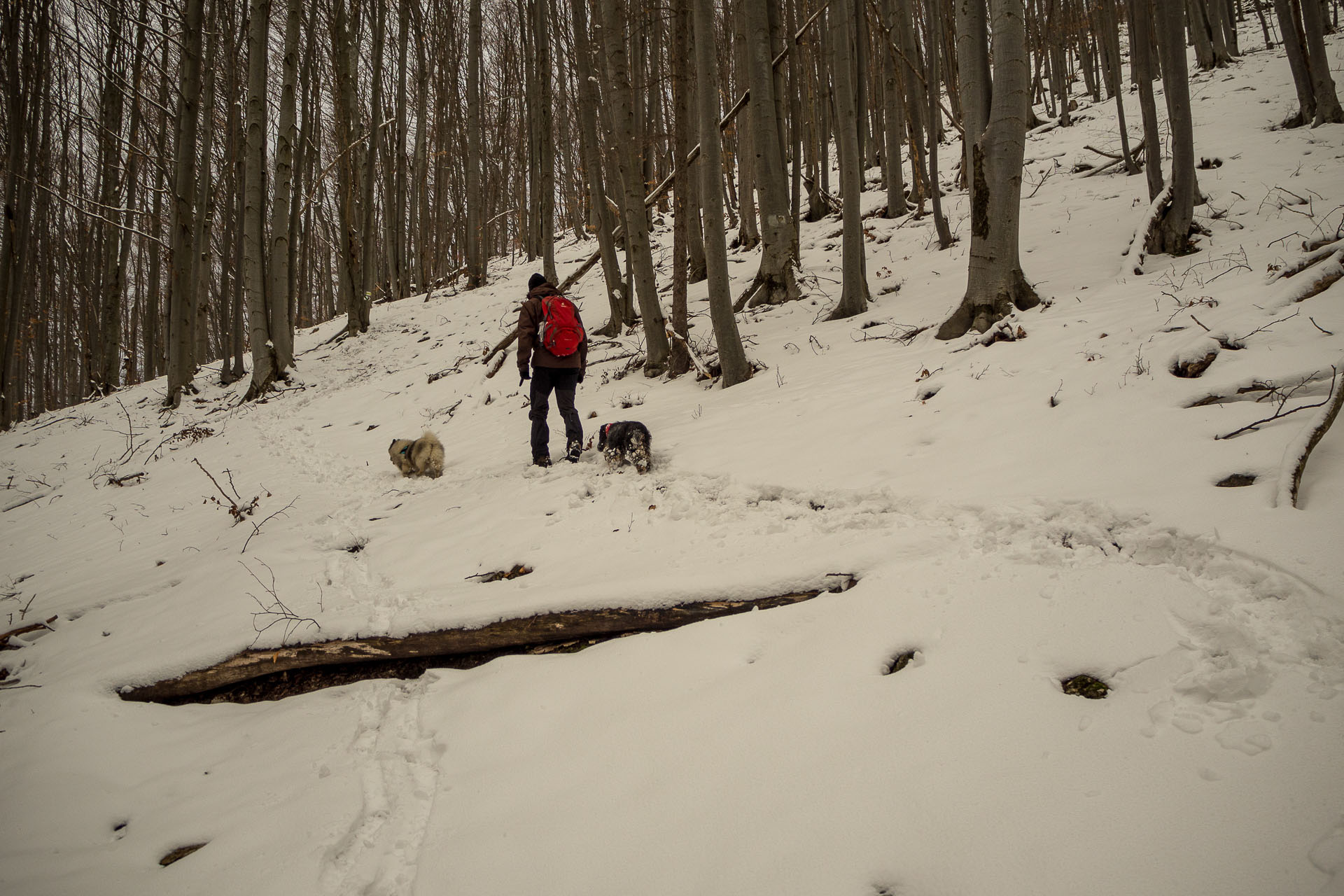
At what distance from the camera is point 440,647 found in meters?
3.32

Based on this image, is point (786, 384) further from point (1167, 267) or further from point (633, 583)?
point (1167, 267)

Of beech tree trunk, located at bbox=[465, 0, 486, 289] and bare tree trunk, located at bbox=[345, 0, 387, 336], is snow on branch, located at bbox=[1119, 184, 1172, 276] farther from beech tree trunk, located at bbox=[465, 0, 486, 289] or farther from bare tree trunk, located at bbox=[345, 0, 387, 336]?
bare tree trunk, located at bbox=[345, 0, 387, 336]

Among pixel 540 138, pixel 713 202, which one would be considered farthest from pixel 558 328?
pixel 540 138

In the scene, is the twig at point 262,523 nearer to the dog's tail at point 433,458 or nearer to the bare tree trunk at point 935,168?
the dog's tail at point 433,458

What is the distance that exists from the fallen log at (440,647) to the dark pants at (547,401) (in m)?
2.88

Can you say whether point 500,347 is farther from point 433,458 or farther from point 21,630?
point 21,630

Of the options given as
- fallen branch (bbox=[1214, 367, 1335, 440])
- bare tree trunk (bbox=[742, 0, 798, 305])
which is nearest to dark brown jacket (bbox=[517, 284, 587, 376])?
bare tree trunk (bbox=[742, 0, 798, 305])

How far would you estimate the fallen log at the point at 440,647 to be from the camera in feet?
10.2

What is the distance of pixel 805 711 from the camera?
2.23 meters

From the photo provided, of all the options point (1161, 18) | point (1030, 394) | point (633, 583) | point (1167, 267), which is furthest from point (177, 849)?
point (1161, 18)

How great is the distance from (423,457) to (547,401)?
6.35 ft

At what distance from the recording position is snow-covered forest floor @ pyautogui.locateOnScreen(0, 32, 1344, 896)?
1.70 metres

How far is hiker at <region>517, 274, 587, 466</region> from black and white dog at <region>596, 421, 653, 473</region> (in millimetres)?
604

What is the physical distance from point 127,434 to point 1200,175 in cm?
2047
